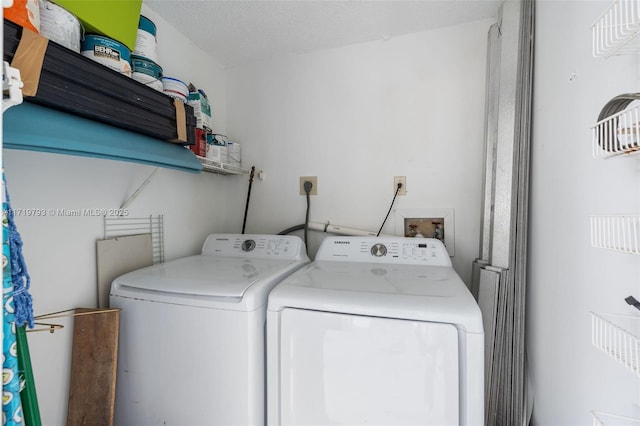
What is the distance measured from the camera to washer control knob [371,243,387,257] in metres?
1.56

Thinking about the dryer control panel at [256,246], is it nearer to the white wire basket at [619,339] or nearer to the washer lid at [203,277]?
the washer lid at [203,277]

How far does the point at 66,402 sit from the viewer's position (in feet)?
3.94

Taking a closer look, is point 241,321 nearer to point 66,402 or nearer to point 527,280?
point 66,402

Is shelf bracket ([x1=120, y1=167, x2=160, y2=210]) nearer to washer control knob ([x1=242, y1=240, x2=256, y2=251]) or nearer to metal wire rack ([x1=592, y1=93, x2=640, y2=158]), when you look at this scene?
washer control knob ([x1=242, y1=240, x2=256, y2=251])

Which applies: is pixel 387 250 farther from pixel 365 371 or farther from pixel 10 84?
pixel 10 84

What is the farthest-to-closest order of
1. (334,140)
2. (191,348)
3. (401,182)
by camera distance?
(334,140) → (401,182) → (191,348)

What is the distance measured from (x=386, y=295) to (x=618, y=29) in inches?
35.7

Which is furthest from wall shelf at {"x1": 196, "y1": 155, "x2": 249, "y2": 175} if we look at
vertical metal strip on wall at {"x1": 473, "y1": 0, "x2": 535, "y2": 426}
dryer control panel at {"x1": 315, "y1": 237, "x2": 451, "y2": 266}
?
vertical metal strip on wall at {"x1": 473, "y1": 0, "x2": 535, "y2": 426}

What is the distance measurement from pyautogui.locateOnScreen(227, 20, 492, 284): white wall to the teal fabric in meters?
0.95

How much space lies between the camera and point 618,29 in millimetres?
675

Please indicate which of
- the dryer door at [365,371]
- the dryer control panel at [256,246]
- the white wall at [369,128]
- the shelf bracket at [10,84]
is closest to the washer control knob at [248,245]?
the dryer control panel at [256,246]

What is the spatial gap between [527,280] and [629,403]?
69 cm

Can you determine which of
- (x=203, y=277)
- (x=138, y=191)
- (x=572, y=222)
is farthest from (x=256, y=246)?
(x=572, y=222)

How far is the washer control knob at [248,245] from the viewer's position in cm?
177
